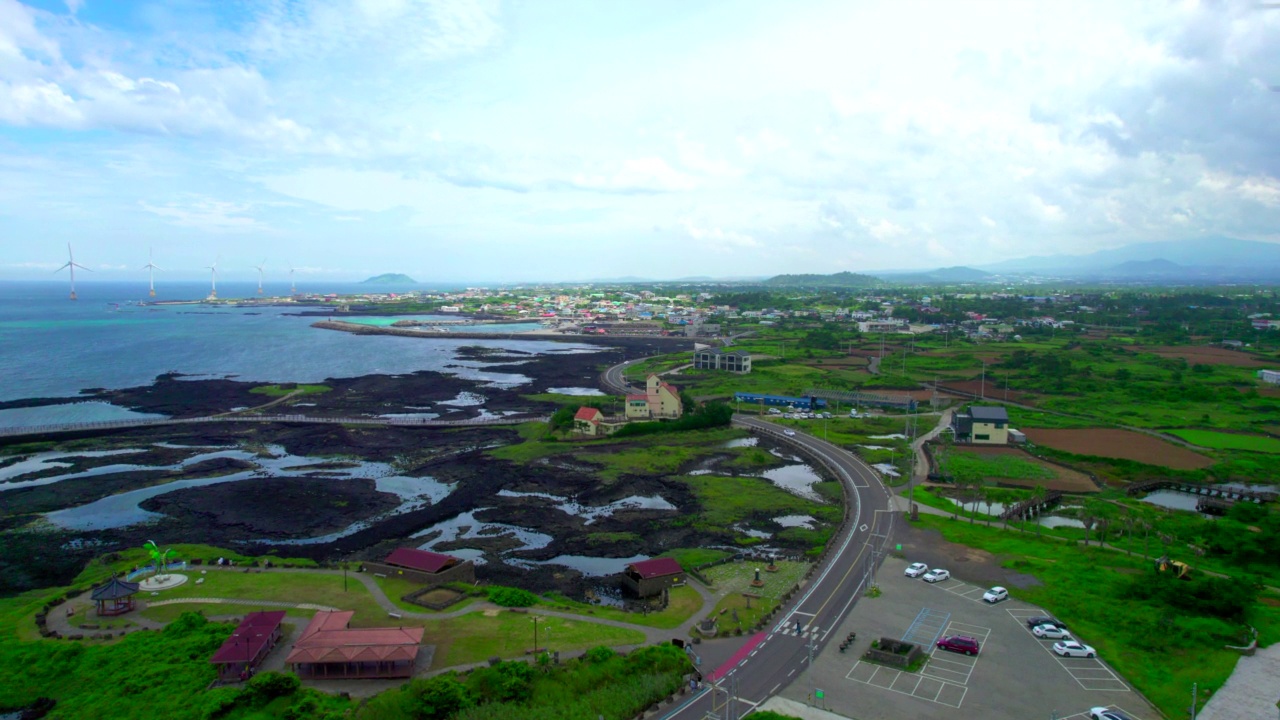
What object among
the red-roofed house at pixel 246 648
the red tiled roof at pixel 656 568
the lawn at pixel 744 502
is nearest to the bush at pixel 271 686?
the red-roofed house at pixel 246 648

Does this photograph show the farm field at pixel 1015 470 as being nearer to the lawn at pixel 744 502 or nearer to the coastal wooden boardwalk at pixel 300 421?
the lawn at pixel 744 502

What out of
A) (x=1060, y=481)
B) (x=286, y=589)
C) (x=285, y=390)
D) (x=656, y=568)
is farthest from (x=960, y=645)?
(x=285, y=390)

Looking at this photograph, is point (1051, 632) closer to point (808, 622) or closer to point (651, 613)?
point (808, 622)

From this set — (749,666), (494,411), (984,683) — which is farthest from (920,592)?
(494,411)

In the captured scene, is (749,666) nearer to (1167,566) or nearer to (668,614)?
(668,614)

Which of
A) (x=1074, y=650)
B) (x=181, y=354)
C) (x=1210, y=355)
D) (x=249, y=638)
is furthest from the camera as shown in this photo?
(x=181, y=354)

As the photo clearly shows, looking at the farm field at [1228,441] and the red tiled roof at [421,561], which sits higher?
the red tiled roof at [421,561]
